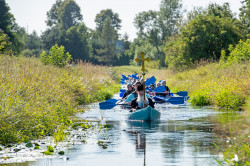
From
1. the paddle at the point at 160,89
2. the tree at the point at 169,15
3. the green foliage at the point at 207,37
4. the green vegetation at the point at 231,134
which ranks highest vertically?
the tree at the point at 169,15

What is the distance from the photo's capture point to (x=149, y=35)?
87.1m

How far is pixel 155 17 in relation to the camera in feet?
283

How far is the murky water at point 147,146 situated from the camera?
29.6ft

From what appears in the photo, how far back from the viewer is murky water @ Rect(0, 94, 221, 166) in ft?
29.6

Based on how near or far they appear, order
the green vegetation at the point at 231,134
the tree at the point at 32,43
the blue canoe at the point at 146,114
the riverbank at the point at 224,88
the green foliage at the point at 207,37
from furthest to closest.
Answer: the tree at the point at 32,43 → the green foliage at the point at 207,37 → the riverbank at the point at 224,88 → the blue canoe at the point at 146,114 → the green vegetation at the point at 231,134

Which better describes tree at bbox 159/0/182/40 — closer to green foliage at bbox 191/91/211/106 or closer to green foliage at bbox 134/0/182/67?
green foliage at bbox 134/0/182/67

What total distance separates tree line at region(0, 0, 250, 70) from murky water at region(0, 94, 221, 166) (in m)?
11.7

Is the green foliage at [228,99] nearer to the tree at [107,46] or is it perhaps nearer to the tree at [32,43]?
the tree at [32,43]

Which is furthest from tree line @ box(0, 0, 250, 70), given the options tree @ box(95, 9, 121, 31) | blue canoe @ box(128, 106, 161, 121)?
blue canoe @ box(128, 106, 161, 121)

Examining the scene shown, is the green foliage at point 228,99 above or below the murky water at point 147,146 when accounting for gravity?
above

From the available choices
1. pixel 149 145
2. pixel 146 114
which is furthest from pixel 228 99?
pixel 149 145

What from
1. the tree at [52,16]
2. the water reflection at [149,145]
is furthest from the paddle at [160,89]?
the tree at [52,16]

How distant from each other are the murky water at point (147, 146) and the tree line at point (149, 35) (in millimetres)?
11677

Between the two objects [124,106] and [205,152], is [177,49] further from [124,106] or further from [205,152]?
[205,152]
